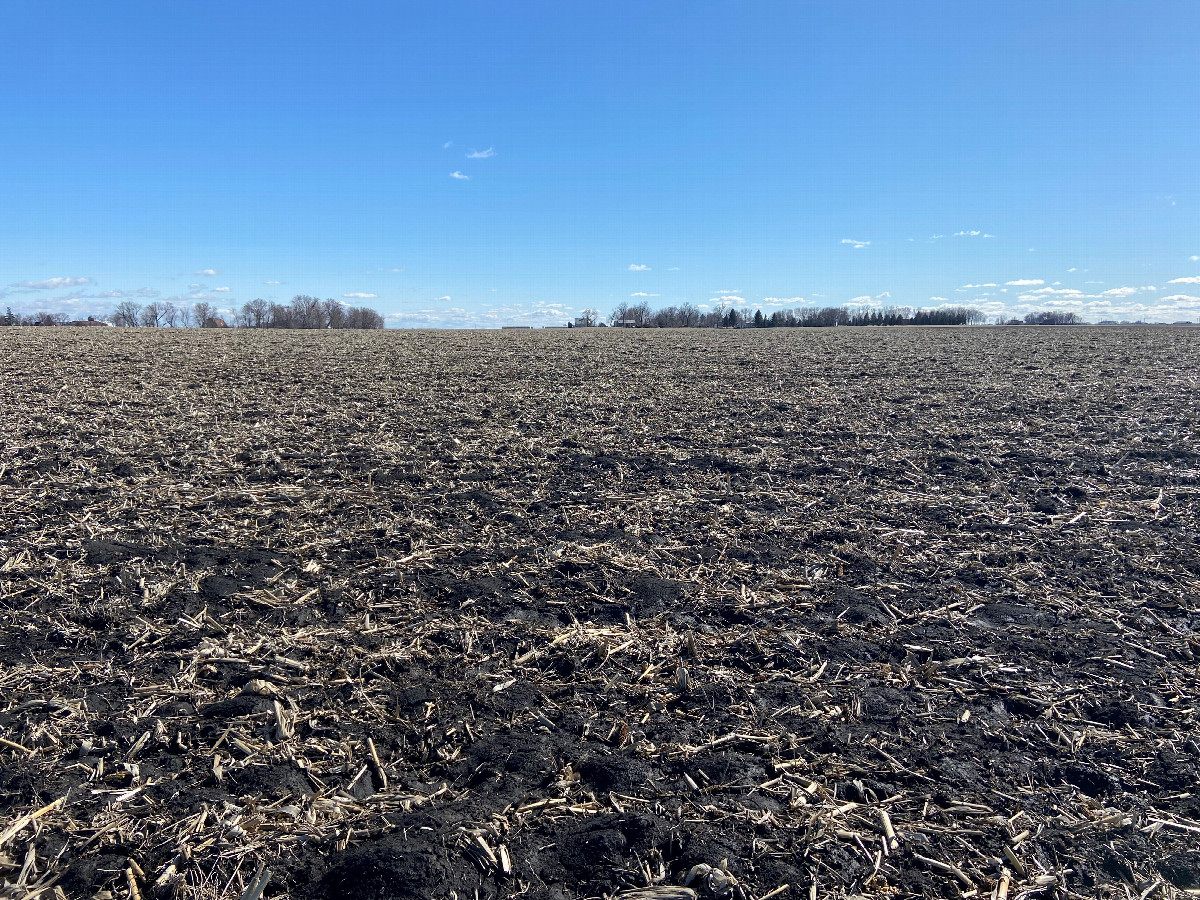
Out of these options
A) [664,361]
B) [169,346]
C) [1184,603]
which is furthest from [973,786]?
[169,346]

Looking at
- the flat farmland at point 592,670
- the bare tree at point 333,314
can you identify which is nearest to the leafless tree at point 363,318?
the bare tree at point 333,314

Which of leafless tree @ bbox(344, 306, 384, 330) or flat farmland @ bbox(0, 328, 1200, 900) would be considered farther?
leafless tree @ bbox(344, 306, 384, 330)

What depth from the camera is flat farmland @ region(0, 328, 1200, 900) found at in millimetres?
3076

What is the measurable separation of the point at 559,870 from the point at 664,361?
23.3m

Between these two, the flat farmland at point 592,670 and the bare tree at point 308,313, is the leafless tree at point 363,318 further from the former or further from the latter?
the flat farmland at point 592,670

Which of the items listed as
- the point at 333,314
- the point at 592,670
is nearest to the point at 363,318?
the point at 333,314

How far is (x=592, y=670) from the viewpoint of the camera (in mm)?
4547

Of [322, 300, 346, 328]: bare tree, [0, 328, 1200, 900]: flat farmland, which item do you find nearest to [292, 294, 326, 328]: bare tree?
[322, 300, 346, 328]: bare tree

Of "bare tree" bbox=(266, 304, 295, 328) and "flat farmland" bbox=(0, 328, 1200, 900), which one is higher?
"bare tree" bbox=(266, 304, 295, 328)

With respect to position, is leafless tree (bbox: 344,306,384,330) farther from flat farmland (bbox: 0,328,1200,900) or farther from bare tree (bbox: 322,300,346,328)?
flat farmland (bbox: 0,328,1200,900)

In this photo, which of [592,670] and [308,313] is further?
[308,313]

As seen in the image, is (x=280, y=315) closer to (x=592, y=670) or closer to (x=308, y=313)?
(x=308, y=313)

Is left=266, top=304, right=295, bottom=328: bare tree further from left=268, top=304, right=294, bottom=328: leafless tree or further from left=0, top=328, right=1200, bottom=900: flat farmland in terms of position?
left=0, top=328, right=1200, bottom=900: flat farmland

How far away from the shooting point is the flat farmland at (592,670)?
3076 mm
